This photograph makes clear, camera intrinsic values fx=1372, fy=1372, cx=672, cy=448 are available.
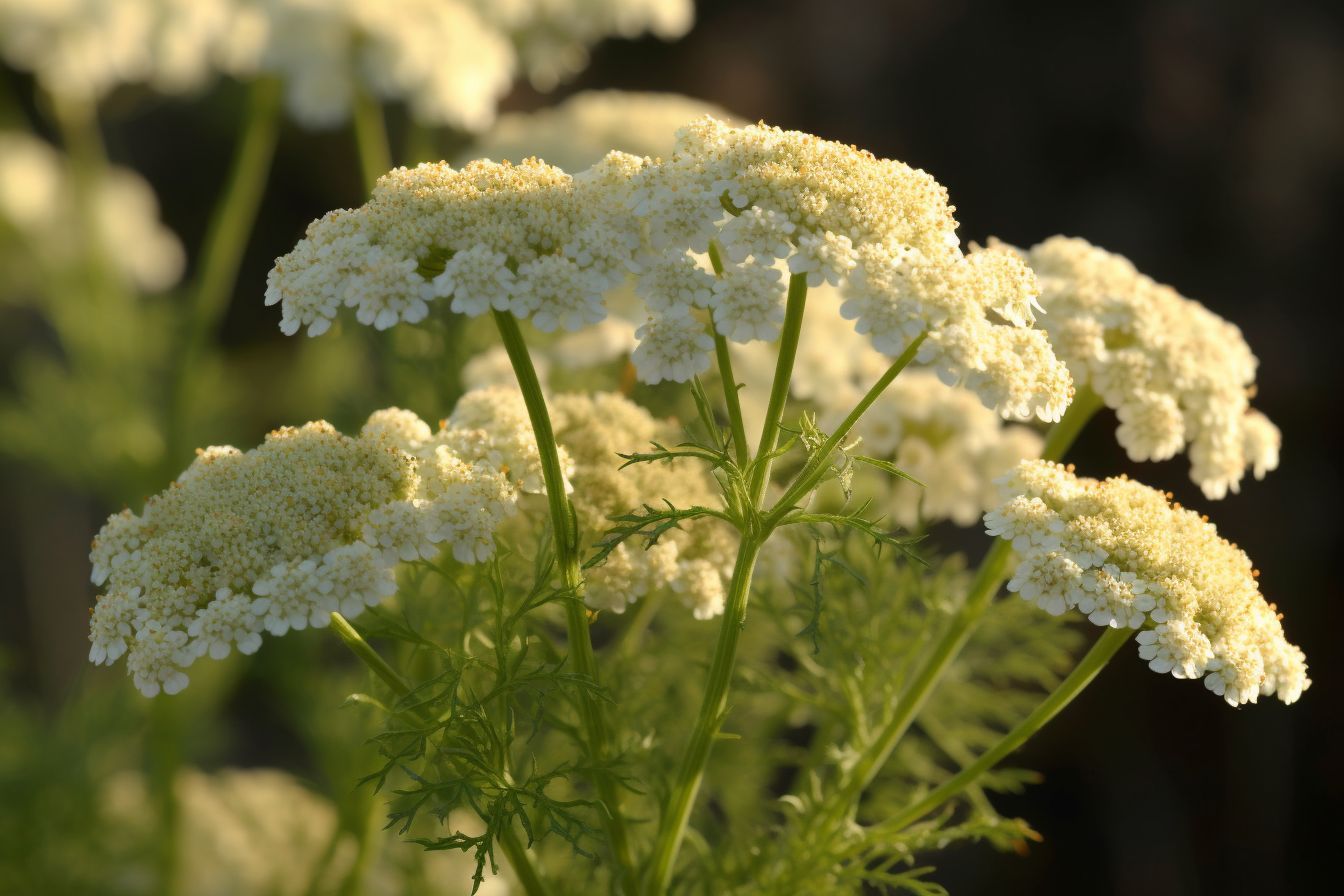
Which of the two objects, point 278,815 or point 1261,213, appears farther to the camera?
point 1261,213

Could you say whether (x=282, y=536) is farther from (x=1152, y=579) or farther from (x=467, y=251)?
(x=1152, y=579)

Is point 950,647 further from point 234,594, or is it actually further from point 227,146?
A: point 227,146

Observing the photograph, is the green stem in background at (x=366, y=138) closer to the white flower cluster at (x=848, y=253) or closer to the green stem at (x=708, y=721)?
the white flower cluster at (x=848, y=253)

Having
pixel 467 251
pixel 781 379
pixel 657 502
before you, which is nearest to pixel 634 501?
pixel 657 502

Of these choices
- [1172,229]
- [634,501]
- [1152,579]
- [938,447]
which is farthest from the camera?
[1172,229]

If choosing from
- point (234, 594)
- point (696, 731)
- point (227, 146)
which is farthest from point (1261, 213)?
point (227, 146)

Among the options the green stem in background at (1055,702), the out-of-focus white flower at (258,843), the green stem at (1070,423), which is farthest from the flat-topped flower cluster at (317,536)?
the out-of-focus white flower at (258,843)
